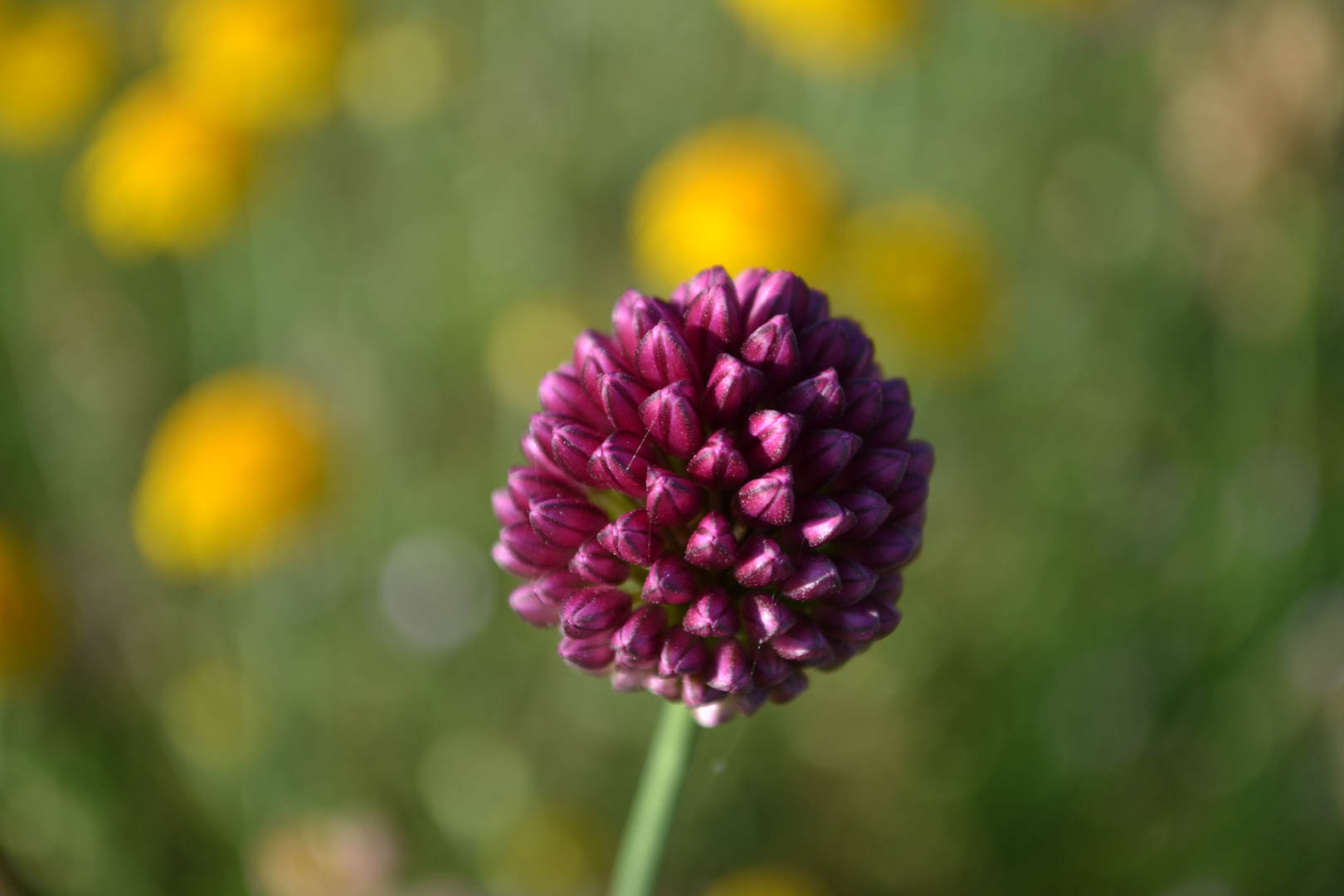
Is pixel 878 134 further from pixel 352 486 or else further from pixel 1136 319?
pixel 352 486

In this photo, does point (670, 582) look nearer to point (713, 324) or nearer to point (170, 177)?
point (713, 324)

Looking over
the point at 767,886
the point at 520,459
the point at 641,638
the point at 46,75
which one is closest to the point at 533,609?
the point at 641,638

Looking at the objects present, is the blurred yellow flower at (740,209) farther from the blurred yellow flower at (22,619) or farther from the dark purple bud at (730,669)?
the blurred yellow flower at (22,619)

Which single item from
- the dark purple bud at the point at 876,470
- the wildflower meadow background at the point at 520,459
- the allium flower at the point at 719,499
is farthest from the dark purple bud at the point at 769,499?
the wildflower meadow background at the point at 520,459

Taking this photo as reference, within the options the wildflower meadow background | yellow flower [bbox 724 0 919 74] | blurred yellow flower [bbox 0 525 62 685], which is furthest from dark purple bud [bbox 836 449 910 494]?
yellow flower [bbox 724 0 919 74]

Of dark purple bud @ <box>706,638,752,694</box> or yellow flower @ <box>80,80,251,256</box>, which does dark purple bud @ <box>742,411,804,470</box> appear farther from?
yellow flower @ <box>80,80,251,256</box>
